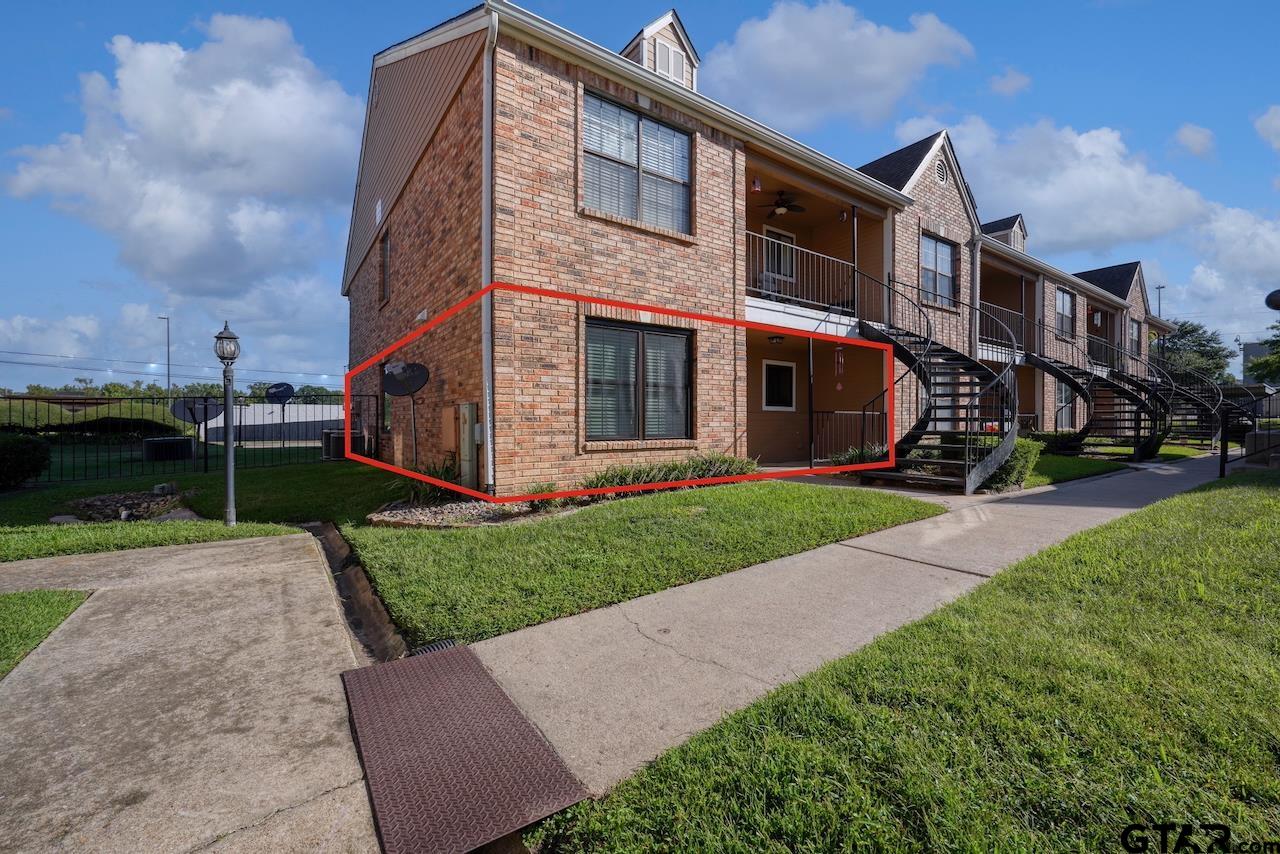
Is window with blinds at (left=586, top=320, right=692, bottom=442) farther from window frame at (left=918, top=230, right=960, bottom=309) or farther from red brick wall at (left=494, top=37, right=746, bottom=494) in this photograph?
window frame at (left=918, top=230, right=960, bottom=309)

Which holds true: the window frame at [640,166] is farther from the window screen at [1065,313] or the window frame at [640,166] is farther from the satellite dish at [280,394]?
the window screen at [1065,313]

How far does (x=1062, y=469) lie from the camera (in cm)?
1103

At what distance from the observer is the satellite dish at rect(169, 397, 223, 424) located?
48.7 feet

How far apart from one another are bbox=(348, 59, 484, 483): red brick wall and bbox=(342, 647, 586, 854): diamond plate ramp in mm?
4359

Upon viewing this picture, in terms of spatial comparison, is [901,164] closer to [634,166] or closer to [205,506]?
[634,166]

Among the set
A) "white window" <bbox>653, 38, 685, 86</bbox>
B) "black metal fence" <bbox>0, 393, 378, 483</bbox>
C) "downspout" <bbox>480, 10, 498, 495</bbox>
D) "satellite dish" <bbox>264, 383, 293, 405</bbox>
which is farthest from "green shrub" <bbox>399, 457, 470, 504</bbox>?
"satellite dish" <bbox>264, 383, 293, 405</bbox>

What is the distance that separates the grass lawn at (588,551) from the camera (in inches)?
159

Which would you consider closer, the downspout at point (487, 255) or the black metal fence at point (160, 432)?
the downspout at point (487, 255)

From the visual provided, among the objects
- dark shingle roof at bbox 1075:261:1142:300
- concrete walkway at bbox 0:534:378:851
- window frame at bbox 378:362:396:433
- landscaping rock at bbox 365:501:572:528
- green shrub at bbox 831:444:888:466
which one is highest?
dark shingle roof at bbox 1075:261:1142:300

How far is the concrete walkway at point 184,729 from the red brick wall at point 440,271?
3.45 m

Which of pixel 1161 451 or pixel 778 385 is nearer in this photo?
pixel 778 385

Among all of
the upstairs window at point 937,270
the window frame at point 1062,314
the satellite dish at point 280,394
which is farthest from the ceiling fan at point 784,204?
the satellite dish at point 280,394

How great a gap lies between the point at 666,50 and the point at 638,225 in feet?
14.0

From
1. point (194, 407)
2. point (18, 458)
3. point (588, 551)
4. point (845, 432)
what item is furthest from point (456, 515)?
point (194, 407)
